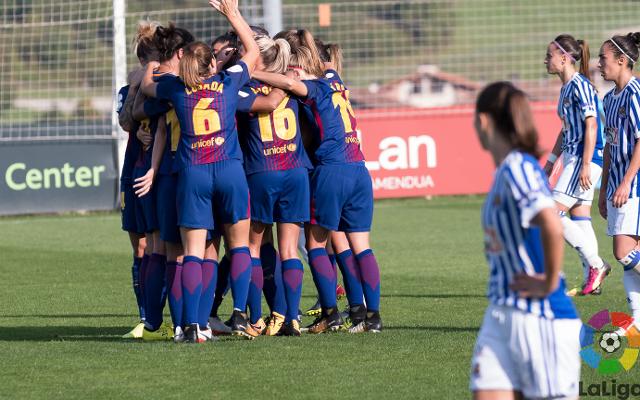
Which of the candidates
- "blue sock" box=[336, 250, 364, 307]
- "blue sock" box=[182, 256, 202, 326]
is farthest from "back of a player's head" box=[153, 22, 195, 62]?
"blue sock" box=[336, 250, 364, 307]

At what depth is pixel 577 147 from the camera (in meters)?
9.76

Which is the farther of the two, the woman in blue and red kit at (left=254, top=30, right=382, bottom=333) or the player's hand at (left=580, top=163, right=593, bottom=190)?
the player's hand at (left=580, top=163, right=593, bottom=190)

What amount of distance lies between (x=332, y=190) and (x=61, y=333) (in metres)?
2.16

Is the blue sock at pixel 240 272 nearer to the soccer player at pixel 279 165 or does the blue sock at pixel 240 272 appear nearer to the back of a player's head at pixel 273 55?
the soccer player at pixel 279 165

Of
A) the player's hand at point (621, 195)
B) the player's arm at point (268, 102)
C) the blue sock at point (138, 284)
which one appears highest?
the player's arm at point (268, 102)

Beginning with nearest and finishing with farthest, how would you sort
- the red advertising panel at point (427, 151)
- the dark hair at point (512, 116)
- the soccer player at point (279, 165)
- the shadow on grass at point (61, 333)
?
the dark hair at point (512, 116) < the soccer player at point (279, 165) < the shadow on grass at point (61, 333) < the red advertising panel at point (427, 151)

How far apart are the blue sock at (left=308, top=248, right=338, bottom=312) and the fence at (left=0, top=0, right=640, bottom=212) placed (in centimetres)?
1036

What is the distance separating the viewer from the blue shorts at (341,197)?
26.9 feet

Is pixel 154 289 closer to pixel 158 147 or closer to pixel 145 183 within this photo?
pixel 145 183

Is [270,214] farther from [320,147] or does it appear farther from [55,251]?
[55,251]

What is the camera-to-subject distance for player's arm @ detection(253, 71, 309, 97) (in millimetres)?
7848

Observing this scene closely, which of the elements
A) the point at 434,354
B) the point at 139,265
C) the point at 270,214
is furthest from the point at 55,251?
the point at 434,354

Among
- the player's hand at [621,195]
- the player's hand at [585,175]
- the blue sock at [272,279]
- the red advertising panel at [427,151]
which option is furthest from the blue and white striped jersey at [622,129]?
the red advertising panel at [427,151]

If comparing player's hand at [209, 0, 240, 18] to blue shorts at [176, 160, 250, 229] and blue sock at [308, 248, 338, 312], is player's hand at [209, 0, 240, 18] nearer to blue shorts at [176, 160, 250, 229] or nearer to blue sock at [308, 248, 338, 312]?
blue shorts at [176, 160, 250, 229]
